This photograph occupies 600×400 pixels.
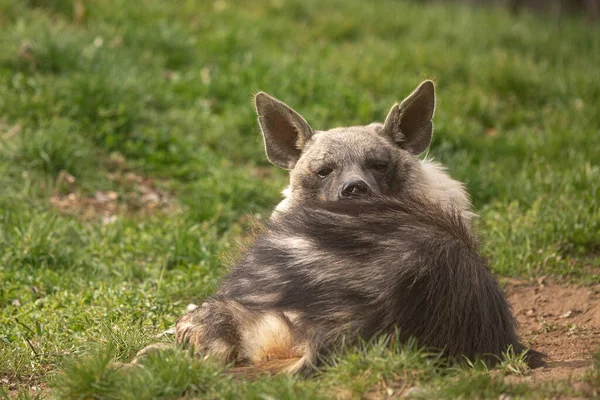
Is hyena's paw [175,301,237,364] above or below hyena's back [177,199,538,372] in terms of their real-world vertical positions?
below

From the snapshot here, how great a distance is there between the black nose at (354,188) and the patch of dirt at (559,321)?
1324mm

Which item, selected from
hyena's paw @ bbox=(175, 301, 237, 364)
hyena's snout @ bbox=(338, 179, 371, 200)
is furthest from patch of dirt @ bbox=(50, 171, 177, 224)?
hyena's paw @ bbox=(175, 301, 237, 364)

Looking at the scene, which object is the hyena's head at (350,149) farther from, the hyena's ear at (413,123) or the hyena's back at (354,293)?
the hyena's back at (354,293)

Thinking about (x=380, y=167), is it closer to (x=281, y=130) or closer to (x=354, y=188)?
(x=354, y=188)

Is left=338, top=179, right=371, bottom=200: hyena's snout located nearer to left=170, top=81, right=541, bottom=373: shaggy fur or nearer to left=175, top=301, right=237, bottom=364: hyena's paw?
left=170, top=81, right=541, bottom=373: shaggy fur

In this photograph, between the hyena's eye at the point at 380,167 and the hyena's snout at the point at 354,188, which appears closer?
the hyena's snout at the point at 354,188

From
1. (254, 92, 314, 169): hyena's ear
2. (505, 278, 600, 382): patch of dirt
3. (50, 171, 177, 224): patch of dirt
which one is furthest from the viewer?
(50, 171, 177, 224): patch of dirt

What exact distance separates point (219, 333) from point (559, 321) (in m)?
2.56

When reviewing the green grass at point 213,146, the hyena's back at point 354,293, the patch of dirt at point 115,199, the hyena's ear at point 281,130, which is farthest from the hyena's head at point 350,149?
the patch of dirt at point 115,199

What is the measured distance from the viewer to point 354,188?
501 centimetres

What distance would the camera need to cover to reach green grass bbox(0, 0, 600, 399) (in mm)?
4574

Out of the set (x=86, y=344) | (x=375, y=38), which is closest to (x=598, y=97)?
(x=375, y=38)

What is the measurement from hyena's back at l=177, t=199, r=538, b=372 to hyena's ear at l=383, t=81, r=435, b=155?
1.55 meters

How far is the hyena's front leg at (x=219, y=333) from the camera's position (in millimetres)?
4027
